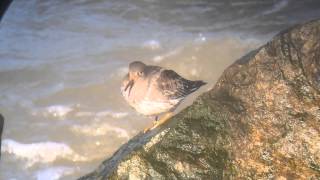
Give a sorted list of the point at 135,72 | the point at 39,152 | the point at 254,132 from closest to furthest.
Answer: the point at 254,132 → the point at 135,72 → the point at 39,152

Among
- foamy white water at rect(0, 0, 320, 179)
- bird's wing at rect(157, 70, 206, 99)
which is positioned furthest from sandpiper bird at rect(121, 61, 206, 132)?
foamy white water at rect(0, 0, 320, 179)

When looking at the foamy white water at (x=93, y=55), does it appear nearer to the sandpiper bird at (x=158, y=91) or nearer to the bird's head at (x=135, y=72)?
the bird's head at (x=135, y=72)

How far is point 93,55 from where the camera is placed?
13180 millimetres

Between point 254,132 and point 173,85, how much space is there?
2243 millimetres

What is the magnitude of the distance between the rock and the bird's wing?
5.86ft

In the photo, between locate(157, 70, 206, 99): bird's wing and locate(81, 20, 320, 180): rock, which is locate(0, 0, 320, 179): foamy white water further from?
locate(81, 20, 320, 180): rock

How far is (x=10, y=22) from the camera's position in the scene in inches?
463

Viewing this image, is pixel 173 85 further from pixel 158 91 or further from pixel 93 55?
pixel 93 55

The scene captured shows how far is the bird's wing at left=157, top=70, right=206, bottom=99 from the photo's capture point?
503 centimetres

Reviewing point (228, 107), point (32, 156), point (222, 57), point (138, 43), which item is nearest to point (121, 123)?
point (32, 156)

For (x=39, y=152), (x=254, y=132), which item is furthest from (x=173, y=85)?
(x=39, y=152)

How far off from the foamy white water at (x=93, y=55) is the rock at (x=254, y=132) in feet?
22.7

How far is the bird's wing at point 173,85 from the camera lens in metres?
5.03

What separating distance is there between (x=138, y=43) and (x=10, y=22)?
375cm
